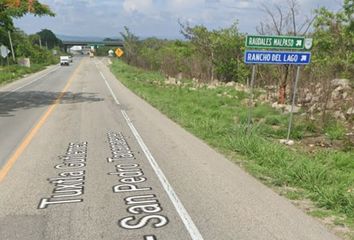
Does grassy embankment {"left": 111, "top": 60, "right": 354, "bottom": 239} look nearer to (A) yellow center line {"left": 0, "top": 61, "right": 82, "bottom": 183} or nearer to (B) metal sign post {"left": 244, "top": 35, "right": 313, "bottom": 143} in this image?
(B) metal sign post {"left": 244, "top": 35, "right": 313, "bottom": 143}

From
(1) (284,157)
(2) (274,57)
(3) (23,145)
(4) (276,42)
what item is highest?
(4) (276,42)

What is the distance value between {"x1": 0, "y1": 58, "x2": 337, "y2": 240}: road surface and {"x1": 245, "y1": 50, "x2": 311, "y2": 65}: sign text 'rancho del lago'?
253 centimetres

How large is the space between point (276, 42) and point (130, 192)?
621 cm

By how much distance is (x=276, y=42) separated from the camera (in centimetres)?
1117

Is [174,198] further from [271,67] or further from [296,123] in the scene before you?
[271,67]

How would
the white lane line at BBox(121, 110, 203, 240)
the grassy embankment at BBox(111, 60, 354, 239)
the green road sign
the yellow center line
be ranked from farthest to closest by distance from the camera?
the green road sign, the yellow center line, the grassy embankment at BBox(111, 60, 354, 239), the white lane line at BBox(121, 110, 203, 240)

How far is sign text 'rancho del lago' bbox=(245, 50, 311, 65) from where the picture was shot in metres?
11.2

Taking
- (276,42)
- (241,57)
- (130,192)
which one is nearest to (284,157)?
(276,42)

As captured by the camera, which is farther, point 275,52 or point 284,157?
point 275,52

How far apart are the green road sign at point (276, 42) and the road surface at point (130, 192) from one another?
2884 mm

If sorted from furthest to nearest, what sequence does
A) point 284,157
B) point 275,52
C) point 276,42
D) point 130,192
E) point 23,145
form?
1. point 275,52
2. point 276,42
3. point 23,145
4. point 284,157
5. point 130,192

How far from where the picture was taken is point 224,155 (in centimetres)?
988

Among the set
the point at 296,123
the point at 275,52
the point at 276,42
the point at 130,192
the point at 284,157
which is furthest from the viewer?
the point at 296,123

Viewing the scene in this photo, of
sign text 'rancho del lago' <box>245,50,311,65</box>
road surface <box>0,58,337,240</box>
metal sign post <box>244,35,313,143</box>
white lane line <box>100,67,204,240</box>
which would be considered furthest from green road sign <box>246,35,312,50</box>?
white lane line <box>100,67,204,240</box>
